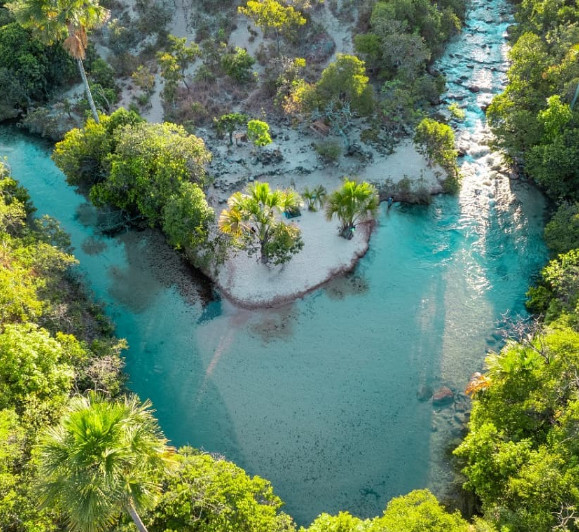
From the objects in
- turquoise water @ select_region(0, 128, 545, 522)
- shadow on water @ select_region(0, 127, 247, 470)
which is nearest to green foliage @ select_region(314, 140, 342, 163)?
turquoise water @ select_region(0, 128, 545, 522)

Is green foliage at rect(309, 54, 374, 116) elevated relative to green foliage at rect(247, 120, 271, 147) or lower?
elevated

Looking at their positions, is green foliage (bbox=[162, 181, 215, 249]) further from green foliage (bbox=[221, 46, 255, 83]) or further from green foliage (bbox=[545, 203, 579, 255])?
→ green foliage (bbox=[545, 203, 579, 255])

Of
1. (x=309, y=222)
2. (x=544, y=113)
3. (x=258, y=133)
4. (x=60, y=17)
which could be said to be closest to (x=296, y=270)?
(x=309, y=222)

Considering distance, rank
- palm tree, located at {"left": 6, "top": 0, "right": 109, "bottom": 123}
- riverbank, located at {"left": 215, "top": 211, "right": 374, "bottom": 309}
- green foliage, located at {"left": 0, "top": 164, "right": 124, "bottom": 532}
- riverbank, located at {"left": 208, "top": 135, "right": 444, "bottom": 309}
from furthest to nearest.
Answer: riverbank, located at {"left": 208, "top": 135, "right": 444, "bottom": 309}
riverbank, located at {"left": 215, "top": 211, "right": 374, "bottom": 309}
palm tree, located at {"left": 6, "top": 0, "right": 109, "bottom": 123}
green foliage, located at {"left": 0, "top": 164, "right": 124, "bottom": 532}

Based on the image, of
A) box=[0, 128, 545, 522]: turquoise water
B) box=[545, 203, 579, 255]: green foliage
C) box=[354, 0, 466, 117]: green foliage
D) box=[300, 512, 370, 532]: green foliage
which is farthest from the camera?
box=[354, 0, 466, 117]: green foliage

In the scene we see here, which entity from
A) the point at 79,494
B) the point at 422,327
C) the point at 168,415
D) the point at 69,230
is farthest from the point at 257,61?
the point at 79,494

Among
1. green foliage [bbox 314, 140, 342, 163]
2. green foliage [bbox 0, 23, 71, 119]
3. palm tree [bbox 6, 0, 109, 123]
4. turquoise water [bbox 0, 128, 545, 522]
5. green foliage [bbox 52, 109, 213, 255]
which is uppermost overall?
palm tree [bbox 6, 0, 109, 123]

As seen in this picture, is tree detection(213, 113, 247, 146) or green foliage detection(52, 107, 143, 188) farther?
tree detection(213, 113, 247, 146)
